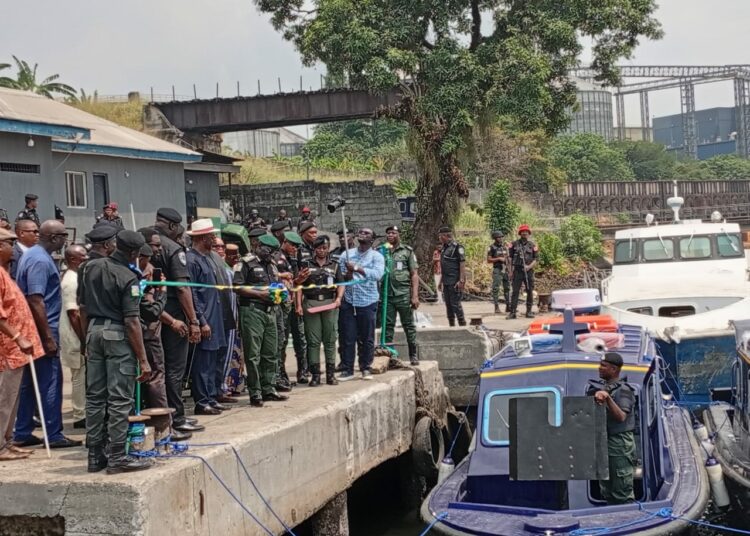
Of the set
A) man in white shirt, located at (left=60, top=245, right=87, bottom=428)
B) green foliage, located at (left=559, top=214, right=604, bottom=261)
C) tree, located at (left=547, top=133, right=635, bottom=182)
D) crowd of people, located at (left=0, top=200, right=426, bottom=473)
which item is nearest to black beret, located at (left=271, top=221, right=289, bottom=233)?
crowd of people, located at (left=0, top=200, right=426, bottom=473)

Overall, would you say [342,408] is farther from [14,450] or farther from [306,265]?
[14,450]

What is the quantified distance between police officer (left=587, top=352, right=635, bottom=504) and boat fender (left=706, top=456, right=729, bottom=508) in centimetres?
191

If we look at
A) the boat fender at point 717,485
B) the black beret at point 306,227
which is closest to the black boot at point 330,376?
the black beret at point 306,227

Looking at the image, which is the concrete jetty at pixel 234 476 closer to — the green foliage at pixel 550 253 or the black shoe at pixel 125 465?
the black shoe at pixel 125 465

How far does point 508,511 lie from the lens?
814 cm

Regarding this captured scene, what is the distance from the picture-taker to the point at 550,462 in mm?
8164

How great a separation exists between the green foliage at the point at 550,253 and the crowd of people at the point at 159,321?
17345 mm

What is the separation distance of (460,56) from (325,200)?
1212 cm

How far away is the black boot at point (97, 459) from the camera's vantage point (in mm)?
7121

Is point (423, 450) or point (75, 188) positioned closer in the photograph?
point (423, 450)

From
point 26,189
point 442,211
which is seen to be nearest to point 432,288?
point 442,211

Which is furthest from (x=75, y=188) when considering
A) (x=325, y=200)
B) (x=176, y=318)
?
(x=176, y=318)

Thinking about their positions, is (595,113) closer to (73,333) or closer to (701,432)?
(701,432)

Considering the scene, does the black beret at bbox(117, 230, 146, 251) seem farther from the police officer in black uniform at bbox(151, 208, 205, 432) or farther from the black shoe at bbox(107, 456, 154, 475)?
the black shoe at bbox(107, 456, 154, 475)
